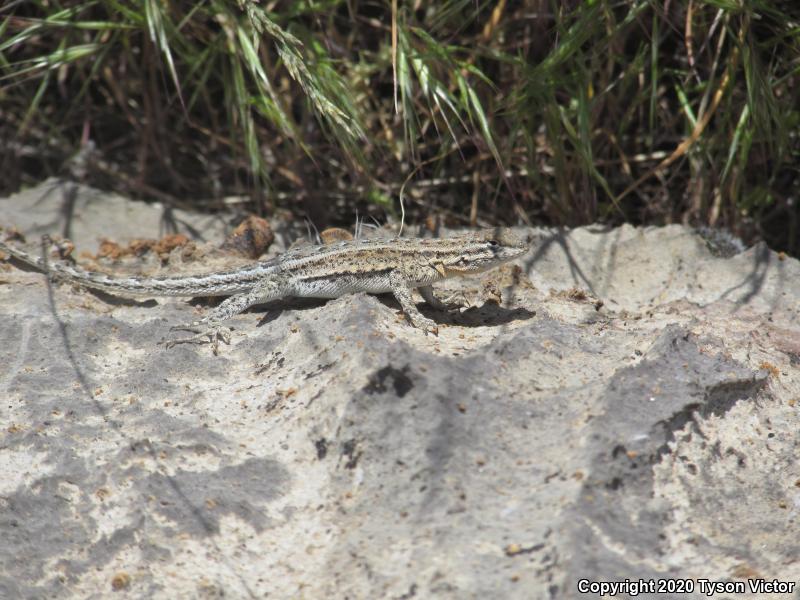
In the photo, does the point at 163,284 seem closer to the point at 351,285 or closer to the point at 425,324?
the point at 351,285

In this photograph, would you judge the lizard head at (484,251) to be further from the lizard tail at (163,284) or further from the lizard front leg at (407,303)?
the lizard tail at (163,284)

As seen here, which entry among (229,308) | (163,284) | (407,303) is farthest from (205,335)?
(407,303)

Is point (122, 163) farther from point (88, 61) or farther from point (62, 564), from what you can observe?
point (62, 564)

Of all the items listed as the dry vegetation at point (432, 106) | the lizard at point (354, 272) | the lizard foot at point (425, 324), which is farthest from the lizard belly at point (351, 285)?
the dry vegetation at point (432, 106)

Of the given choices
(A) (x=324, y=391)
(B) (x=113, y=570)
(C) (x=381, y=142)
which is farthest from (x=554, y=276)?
(B) (x=113, y=570)

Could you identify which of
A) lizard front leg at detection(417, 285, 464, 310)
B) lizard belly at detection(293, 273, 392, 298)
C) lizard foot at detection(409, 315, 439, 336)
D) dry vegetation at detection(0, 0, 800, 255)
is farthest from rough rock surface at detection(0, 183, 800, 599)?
dry vegetation at detection(0, 0, 800, 255)

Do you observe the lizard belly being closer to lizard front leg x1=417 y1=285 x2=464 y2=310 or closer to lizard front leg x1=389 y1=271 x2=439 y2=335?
A: lizard front leg x1=389 y1=271 x2=439 y2=335
